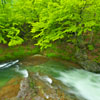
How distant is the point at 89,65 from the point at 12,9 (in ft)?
37.9

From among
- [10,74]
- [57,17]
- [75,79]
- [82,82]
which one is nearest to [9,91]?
[10,74]

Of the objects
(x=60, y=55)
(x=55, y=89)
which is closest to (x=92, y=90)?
(x=55, y=89)

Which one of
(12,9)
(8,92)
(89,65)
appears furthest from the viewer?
(12,9)

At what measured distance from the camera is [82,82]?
7277 mm

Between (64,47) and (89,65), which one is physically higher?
(64,47)

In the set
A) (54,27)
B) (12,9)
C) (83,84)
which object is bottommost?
(83,84)

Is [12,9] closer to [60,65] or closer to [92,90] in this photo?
[60,65]

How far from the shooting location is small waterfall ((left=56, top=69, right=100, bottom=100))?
5.83m

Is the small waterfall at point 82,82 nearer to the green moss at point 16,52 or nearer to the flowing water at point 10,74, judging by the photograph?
the flowing water at point 10,74

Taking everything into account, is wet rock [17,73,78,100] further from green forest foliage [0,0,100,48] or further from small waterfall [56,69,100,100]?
green forest foliage [0,0,100,48]

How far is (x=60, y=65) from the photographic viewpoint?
9.92 metres

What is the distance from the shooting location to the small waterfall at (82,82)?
583 cm

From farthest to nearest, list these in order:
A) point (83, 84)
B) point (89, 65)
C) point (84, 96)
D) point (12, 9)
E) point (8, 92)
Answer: point (12, 9) < point (89, 65) < point (83, 84) < point (84, 96) < point (8, 92)

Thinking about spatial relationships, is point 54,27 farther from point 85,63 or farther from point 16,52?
point 16,52
